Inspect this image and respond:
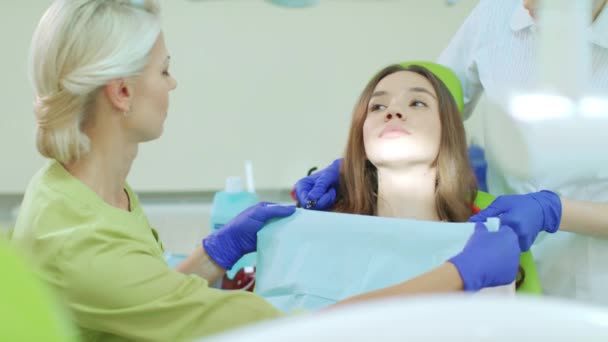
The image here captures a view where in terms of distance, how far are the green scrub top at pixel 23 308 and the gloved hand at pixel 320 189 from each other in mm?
1210

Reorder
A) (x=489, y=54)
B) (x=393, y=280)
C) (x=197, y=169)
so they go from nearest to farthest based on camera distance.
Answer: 1. (x=393, y=280)
2. (x=489, y=54)
3. (x=197, y=169)

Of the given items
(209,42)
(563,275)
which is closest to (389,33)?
(209,42)

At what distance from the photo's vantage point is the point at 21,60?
8.11 ft

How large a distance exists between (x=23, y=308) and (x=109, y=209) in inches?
27.3

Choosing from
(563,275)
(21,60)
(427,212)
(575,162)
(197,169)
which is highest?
(575,162)

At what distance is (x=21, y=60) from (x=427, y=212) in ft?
6.09

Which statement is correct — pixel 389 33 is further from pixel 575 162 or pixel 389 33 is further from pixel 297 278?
pixel 575 162

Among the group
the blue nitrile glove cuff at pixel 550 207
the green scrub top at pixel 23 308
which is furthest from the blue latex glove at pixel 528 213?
the green scrub top at pixel 23 308

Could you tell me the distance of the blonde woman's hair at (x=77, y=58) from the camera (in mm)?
916

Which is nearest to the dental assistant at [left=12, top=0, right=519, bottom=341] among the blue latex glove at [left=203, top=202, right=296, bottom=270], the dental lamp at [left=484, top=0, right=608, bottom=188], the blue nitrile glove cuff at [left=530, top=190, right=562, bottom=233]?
the blue nitrile glove cuff at [left=530, top=190, right=562, bottom=233]

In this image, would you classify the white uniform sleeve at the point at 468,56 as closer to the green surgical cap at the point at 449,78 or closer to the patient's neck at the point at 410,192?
the green surgical cap at the point at 449,78

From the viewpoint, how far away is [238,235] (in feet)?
4.42

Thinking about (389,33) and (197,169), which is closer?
(389,33)

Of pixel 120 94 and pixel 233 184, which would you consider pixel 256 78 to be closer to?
pixel 233 184
